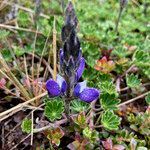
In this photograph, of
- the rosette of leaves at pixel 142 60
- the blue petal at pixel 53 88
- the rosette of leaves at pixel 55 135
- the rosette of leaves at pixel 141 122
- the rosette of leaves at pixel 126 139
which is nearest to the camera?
the blue petal at pixel 53 88

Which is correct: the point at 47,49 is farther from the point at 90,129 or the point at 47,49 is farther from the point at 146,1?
the point at 146,1

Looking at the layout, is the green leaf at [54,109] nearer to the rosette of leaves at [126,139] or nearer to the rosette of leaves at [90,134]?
the rosette of leaves at [90,134]

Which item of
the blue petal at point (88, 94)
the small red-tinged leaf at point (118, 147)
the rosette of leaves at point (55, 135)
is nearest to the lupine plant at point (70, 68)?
the blue petal at point (88, 94)

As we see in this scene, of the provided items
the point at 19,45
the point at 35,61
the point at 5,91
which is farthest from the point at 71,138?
the point at 19,45

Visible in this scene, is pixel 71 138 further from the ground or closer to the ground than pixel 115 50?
closer to the ground

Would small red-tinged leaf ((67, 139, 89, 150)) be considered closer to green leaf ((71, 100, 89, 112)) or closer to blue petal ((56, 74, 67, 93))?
green leaf ((71, 100, 89, 112))

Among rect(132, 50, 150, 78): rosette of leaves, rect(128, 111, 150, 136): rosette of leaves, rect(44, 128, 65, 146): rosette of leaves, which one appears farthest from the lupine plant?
rect(132, 50, 150, 78): rosette of leaves

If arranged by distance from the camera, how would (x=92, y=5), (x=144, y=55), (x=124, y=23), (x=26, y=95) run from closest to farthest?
(x=26, y=95) → (x=144, y=55) → (x=124, y=23) → (x=92, y=5)
